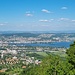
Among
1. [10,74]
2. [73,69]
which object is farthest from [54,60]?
[10,74]

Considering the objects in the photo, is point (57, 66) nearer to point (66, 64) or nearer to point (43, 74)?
point (66, 64)

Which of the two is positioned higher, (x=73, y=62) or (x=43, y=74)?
(x=73, y=62)

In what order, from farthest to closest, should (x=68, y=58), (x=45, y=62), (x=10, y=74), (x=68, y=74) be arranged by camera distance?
(x=10, y=74)
(x=45, y=62)
(x=68, y=58)
(x=68, y=74)

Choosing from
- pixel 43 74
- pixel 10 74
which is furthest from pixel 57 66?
pixel 10 74

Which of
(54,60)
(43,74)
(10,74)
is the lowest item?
(10,74)

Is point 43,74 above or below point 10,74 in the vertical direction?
above

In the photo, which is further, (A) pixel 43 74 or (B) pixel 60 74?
(A) pixel 43 74

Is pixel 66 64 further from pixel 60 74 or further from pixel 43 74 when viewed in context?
pixel 43 74

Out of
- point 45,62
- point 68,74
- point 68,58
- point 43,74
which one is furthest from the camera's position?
point 45,62

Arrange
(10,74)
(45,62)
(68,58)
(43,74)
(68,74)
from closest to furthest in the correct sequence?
(68,74), (68,58), (43,74), (45,62), (10,74)
